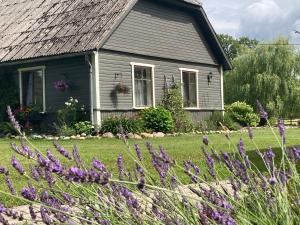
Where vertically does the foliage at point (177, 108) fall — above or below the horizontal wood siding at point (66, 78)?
below

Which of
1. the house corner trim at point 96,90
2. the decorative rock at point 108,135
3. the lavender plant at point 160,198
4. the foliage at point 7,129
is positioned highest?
the house corner trim at point 96,90

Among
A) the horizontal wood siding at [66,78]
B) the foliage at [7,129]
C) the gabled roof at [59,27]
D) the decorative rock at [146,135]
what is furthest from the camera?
the foliage at [7,129]

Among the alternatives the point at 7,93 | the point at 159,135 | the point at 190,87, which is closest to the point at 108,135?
the point at 159,135

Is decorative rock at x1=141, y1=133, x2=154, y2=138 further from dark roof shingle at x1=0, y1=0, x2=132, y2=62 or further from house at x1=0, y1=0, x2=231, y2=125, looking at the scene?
dark roof shingle at x1=0, y1=0, x2=132, y2=62

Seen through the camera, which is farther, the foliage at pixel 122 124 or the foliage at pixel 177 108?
the foliage at pixel 177 108

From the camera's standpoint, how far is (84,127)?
752 inches

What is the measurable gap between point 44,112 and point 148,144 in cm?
1851

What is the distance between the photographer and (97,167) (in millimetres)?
2436

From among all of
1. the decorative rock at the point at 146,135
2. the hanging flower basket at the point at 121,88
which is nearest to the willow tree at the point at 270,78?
the hanging flower basket at the point at 121,88

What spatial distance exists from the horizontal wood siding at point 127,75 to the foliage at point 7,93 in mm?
3920

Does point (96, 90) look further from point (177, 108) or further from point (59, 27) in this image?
point (177, 108)

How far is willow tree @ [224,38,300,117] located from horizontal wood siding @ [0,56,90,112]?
1634 centimetres

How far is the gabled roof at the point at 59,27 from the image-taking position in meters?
19.6

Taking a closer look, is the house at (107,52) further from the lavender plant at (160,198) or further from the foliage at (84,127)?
the lavender plant at (160,198)
